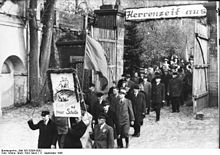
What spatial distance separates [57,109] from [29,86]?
658mm

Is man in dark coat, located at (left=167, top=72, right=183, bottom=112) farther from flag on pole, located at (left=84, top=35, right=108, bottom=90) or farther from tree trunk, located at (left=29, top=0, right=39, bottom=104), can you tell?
tree trunk, located at (left=29, top=0, right=39, bottom=104)

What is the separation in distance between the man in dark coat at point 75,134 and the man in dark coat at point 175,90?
5.21 ft

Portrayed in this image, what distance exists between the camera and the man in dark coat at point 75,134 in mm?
4266

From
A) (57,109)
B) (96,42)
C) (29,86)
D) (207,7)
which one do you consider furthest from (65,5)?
(207,7)

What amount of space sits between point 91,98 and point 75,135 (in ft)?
2.48

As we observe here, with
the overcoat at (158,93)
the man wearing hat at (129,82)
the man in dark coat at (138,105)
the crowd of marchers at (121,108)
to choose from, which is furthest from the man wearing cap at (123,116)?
the overcoat at (158,93)

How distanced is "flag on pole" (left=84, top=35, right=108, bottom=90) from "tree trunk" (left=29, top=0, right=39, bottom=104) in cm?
68

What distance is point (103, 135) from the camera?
4434mm

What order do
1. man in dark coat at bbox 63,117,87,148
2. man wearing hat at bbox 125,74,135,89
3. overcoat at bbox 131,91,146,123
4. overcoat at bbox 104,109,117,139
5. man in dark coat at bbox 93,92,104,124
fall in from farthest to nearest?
man wearing hat at bbox 125,74,135,89
overcoat at bbox 131,91,146,123
man in dark coat at bbox 93,92,104,124
overcoat at bbox 104,109,117,139
man in dark coat at bbox 63,117,87,148

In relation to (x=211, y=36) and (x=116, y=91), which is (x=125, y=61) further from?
(x=211, y=36)

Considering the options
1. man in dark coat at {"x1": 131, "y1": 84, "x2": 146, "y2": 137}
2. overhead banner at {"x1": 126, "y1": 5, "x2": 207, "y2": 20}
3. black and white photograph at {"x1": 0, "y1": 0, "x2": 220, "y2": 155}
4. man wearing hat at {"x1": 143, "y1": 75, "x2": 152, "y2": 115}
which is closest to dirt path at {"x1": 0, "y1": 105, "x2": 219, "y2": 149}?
black and white photograph at {"x1": 0, "y1": 0, "x2": 220, "y2": 155}

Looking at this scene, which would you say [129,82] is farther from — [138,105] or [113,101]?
[113,101]

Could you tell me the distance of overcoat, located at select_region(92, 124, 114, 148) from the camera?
443 centimetres

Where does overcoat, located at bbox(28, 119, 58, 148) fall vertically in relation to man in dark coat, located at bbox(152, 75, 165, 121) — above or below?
below
